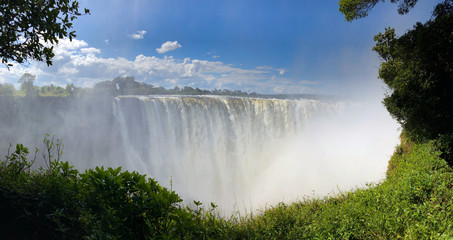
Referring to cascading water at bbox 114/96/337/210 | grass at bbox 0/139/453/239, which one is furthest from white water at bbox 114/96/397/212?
grass at bbox 0/139/453/239

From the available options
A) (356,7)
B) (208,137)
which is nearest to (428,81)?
(356,7)

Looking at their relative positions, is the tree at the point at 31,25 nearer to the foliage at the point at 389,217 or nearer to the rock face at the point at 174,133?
the foliage at the point at 389,217

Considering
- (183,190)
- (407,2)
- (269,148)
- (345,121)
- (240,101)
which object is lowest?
(183,190)

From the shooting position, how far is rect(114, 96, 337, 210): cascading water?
16.5 meters

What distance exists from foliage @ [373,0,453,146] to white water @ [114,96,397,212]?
8.30m

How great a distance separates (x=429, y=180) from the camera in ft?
16.0

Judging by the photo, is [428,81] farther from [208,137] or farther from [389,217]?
[208,137]

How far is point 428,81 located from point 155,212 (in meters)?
7.87

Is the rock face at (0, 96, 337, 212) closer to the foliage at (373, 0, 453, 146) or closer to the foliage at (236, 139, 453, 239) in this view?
the foliage at (236, 139, 453, 239)

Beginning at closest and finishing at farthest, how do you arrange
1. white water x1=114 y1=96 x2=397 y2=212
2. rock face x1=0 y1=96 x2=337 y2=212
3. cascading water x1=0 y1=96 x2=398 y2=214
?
1. rock face x1=0 y1=96 x2=337 y2=212
2. cascading water x1=0 y1=96 x2=398 y2=214
3. white water x1=114 y1=96 x2=397 y2=212

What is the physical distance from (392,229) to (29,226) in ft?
15.4

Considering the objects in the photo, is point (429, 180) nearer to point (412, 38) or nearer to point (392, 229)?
point (392, 229)

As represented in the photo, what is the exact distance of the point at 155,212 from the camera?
2.81 meters

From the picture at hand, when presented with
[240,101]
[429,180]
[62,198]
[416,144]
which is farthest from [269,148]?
[62,198]
